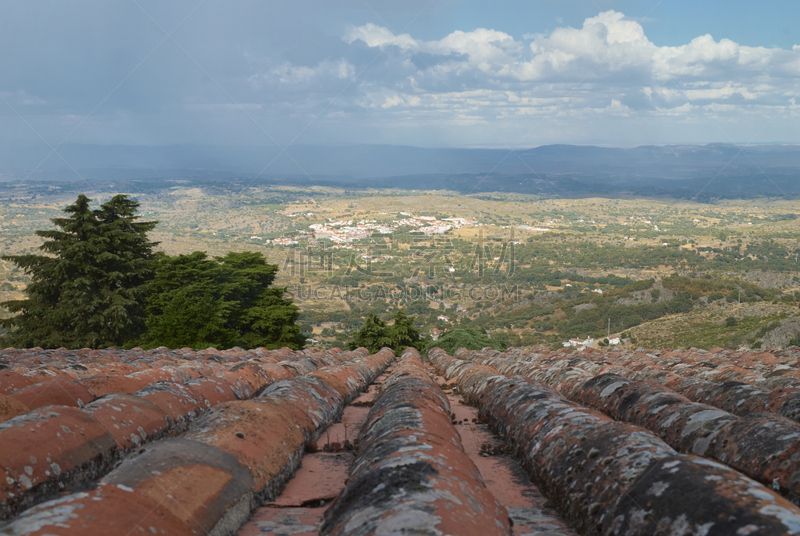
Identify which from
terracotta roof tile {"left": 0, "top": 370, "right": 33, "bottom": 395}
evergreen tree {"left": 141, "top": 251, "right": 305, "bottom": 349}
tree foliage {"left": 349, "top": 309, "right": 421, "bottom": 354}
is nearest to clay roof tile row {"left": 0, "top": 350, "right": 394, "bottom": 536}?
terracotta roof tile {"left": 0, "top": 370, "right": 33, "bottom": 395}

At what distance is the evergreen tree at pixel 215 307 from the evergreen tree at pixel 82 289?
1556 mm

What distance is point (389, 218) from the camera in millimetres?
147250

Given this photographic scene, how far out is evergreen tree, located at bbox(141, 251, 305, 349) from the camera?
991 inches

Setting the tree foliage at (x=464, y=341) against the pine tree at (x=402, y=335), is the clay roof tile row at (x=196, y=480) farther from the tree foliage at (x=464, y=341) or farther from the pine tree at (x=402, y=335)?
the pine tree at (x=402, y=335)

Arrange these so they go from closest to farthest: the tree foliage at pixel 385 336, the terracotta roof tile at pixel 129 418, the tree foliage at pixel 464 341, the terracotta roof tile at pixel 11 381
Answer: the terracotta roof tile at pixel 129 418, the terracotta roof tile at pixel 11 381, the tree foliage at pixel 464 341, the tree foliage at pixel 385 336

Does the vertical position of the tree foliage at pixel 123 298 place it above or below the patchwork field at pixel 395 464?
below

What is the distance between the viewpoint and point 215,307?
2627 cm

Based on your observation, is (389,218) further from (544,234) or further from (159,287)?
(159,287)

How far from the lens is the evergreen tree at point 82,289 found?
85.8 ft

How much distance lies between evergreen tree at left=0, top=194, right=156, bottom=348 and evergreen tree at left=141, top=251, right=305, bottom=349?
1.56 metres

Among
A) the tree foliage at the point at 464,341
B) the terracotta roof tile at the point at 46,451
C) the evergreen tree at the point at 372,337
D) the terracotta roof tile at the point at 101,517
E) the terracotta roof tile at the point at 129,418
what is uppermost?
the terracotta roof tile at the point at 101,517

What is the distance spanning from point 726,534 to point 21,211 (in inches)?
5377

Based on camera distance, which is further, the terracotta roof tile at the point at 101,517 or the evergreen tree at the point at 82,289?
the evergreen tree at the point at 82,289

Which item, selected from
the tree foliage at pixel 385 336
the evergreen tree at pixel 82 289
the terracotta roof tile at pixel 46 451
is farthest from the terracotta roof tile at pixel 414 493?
the evergreen tree at pixel 82 289
